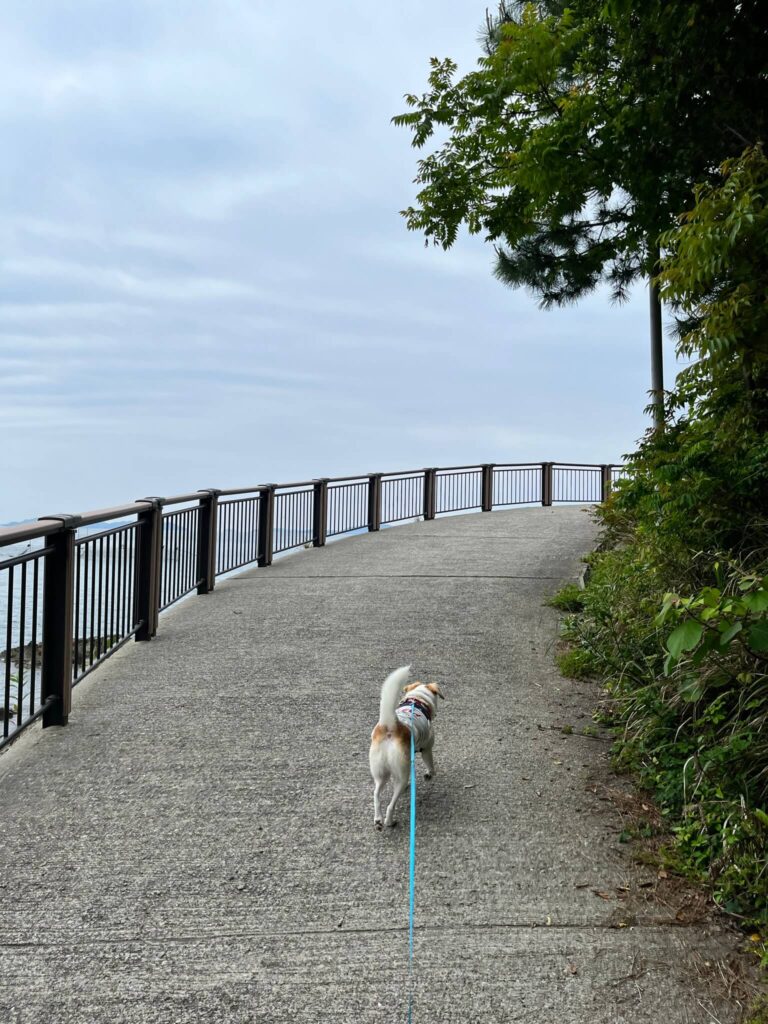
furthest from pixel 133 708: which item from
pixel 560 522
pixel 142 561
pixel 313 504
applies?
pixel 560 522

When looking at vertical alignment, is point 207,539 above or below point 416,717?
above

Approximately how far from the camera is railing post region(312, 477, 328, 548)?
14.1 m

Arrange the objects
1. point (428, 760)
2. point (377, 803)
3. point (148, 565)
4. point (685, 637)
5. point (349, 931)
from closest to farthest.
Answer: point (685, 637) < point (349, 931) < point (377, 803) < point (428, 760) < point (148, 565)

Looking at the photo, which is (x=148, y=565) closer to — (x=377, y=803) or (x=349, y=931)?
(x=377, y=803)

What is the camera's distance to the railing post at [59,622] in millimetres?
5227

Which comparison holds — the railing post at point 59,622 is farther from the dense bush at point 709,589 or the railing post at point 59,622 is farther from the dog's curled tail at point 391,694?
the dense bush at point 709,589

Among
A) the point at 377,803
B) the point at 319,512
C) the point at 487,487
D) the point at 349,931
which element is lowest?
the point at 349,931

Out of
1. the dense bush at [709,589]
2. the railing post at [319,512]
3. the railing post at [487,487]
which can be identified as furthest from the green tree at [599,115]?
the railing post at [487,487]

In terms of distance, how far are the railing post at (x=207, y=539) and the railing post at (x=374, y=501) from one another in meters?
6.36

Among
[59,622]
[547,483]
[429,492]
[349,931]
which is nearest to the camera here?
[349,931]

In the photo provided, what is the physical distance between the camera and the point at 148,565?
7465 mm

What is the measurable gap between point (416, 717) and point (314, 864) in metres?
0.84

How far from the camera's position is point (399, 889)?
135 inches

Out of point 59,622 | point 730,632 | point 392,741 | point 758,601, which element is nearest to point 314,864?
point 392,741
